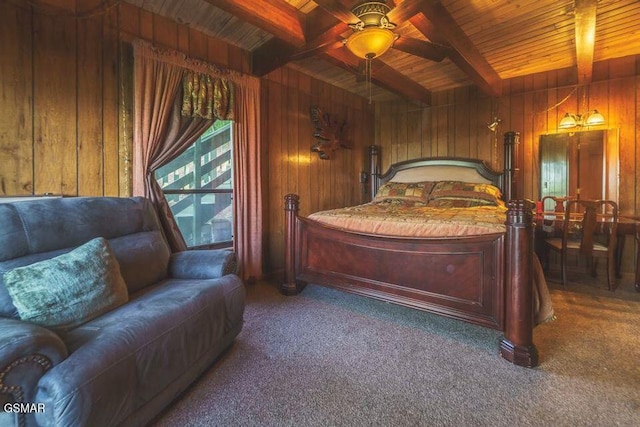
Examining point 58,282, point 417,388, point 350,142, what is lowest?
point 417,388

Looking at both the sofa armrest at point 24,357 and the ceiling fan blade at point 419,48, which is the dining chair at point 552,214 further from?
the sofa armrest at point 24,357

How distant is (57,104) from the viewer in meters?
2.10

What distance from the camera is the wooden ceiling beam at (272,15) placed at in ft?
6.93

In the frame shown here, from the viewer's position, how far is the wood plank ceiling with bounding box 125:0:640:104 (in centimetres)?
229

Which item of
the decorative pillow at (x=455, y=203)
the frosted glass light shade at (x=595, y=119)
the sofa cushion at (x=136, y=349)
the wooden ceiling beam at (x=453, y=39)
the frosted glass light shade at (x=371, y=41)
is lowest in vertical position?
the sofa cushion at (x=136, y=349)

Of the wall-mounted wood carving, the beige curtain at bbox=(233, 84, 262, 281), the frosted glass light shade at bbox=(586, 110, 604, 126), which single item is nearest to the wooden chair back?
the frosted glass light shade at bbox=(586, 110, 604, 126)

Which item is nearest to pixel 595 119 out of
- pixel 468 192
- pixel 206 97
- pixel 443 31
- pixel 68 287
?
pixel 468 192

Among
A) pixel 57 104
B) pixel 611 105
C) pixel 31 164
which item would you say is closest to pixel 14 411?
pixel 31 164

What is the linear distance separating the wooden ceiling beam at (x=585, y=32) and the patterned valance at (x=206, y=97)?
289cm

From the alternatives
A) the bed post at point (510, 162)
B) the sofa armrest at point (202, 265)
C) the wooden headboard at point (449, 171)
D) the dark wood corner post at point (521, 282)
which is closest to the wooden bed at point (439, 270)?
the dark wood corner post at point (521, 282)

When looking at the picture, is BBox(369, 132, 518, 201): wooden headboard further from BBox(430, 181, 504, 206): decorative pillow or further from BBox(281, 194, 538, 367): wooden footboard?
BBox(281, 194, 538, 367): wooden footboard

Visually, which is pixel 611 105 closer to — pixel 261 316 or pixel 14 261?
pixel 261 316

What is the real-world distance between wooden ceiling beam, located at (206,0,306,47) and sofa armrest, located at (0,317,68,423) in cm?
212

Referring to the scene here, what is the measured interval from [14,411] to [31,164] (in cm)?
171
